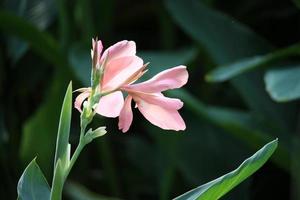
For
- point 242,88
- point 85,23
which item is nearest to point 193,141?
point 242,88

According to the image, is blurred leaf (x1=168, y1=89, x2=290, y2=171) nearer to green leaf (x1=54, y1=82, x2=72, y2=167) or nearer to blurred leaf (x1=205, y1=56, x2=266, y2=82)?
blurred leaf (x1=205, y1=56, x2=266, y2=82)

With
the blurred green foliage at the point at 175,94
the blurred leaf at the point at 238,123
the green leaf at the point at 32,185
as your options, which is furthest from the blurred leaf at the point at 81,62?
the green leaf at the point at 32,185

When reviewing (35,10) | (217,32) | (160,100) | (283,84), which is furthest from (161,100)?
(35,10)

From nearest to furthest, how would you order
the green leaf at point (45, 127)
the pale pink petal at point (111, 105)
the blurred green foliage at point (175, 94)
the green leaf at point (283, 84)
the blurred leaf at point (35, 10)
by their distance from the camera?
the pale pink petal at point (111, 105), the green leaf at point (283, 84), the blurred green foliage at point (175, 94), the green leaf at point (45, 127), the blurred leaf at point (35, 10)

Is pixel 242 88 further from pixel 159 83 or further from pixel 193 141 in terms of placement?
pixel 159 83

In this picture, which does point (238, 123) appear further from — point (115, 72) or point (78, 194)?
point (115, 72)

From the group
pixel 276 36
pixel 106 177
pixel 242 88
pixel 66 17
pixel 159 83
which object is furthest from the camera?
pixel 276 36

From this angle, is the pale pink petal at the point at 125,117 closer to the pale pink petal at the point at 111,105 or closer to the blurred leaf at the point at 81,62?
the pale pink petal at the point at 111,105
